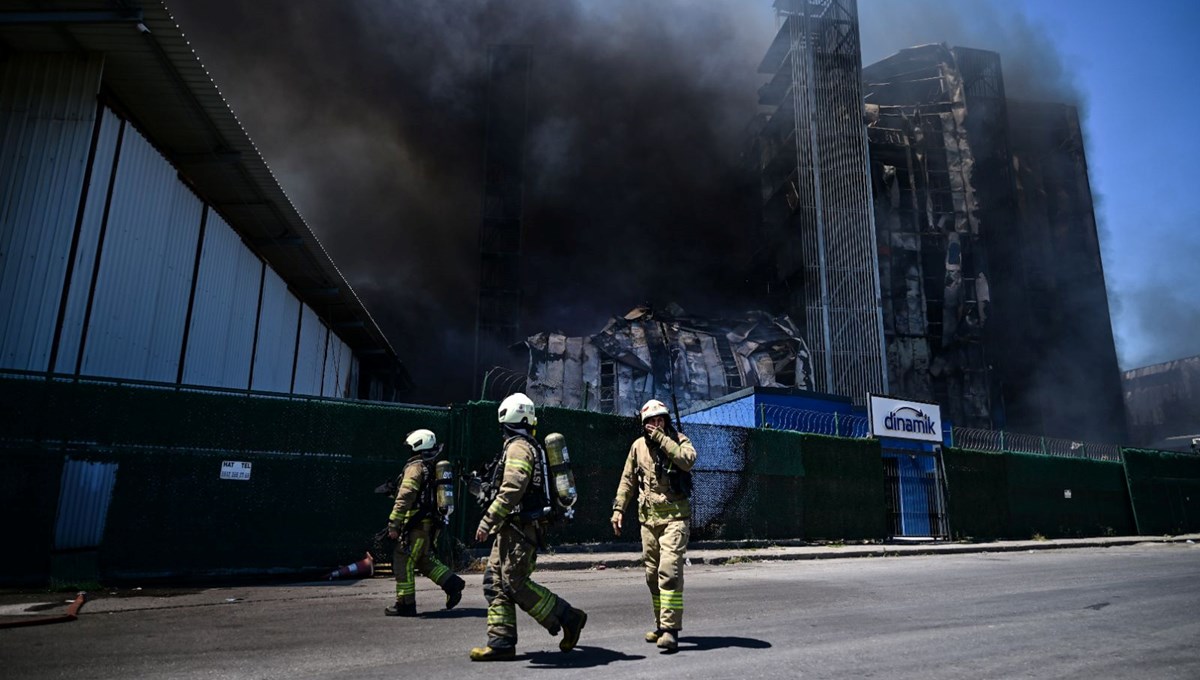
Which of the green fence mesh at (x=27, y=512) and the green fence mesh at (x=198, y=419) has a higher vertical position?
the green fence mesh at (x=198, y=419)

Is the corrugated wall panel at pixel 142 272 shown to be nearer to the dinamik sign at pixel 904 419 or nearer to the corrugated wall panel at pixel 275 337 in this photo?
the corrugated wall panel at pixel 275 337

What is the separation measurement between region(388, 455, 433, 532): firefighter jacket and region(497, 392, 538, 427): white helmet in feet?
6.31

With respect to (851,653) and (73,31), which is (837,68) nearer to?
(73,31)

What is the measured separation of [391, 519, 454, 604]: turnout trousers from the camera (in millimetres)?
6074

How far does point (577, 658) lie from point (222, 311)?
13428 millimetres

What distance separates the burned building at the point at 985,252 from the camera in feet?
105

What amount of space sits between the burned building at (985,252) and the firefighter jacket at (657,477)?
92.8 ft

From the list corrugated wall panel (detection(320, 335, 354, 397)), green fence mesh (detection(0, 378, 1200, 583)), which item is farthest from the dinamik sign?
corrugated wall panel (detection(320, 335, 354, 397))

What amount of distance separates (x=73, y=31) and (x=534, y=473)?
10.3 m

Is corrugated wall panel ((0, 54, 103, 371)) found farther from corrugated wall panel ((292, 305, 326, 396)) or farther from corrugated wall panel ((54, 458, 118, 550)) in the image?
corrugated wall panel ((292, 305, 326, 396))

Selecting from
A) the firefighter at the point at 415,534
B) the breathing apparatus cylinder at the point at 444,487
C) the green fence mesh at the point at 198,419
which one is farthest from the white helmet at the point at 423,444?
the green fence mesh at the point at 198,419

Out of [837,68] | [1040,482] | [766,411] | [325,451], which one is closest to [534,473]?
[325,451]

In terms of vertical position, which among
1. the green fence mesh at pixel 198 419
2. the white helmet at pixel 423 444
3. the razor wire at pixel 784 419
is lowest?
the white helmet at pixel 423 444

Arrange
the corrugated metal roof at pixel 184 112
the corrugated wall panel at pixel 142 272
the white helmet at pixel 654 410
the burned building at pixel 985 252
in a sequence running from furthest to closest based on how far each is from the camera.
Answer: the burned building at pixel 985 252 → the corrugated wall panel at pixel 142 272 → the corrugated metal roof at pixel 184 112 → the white helmet at pixel 654 410
